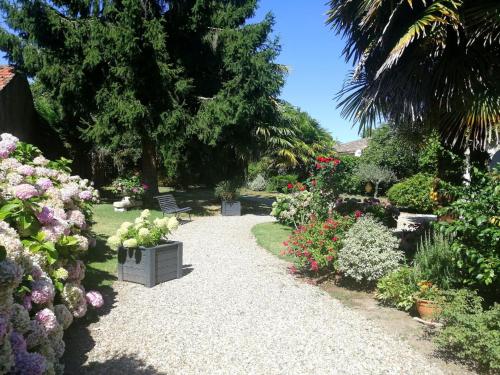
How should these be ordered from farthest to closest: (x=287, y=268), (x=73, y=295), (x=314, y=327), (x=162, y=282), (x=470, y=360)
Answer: (x=287, y=268) < (x=162, y=282) < (x=314, y=327) < (x=73, y=295) < (x=470, y=360)

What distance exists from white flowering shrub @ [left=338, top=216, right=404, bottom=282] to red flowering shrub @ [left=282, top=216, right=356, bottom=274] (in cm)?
27

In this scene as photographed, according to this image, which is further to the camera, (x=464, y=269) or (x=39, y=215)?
(x=464, y=269)

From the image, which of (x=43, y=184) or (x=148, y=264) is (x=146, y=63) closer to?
(x=148, y=264)

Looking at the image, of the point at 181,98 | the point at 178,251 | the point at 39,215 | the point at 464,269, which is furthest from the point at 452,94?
the point at 181,98

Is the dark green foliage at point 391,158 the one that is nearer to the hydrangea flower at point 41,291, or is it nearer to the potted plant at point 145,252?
the potted plant at point 145,252

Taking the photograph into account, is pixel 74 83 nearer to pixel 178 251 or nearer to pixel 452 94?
pixel 178 251

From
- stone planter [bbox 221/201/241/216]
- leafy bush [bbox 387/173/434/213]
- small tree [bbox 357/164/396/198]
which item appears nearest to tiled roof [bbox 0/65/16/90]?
stone planter [bbox 221/201/241/216]

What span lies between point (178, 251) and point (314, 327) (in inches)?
110

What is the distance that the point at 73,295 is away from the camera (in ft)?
14.0

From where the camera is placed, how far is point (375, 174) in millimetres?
25797

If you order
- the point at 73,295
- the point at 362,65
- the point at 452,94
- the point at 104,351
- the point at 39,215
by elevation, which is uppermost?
the point at 362,65

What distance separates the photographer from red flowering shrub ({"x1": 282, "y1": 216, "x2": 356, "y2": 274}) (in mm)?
6508

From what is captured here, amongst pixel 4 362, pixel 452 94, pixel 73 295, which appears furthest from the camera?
pixel 452 94

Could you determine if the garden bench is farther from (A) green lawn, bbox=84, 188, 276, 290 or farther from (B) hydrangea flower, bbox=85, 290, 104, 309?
(B) hydrangea flower, bbox=85, 290, 104, 309
